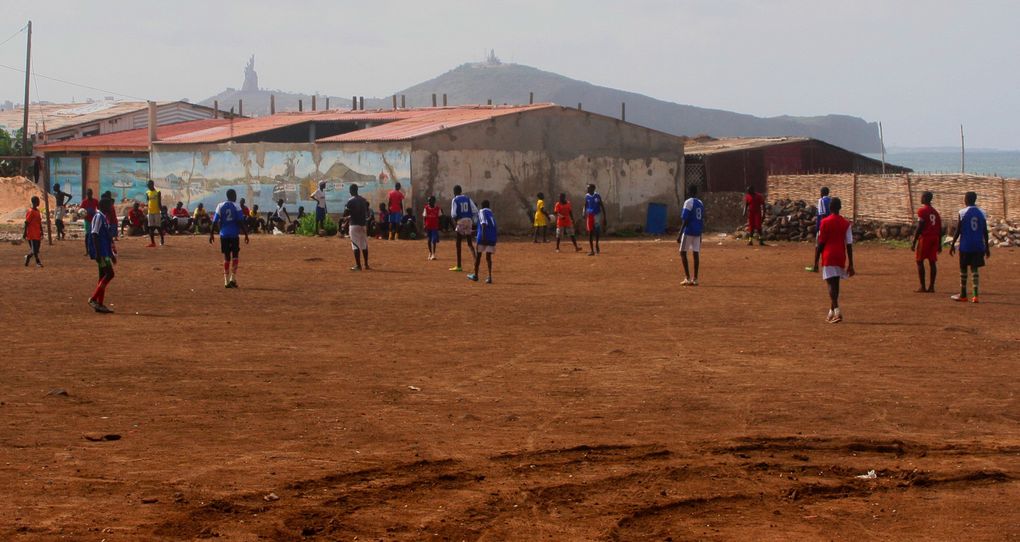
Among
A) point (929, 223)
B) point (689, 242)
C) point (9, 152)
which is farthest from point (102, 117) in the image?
point (929, 223)

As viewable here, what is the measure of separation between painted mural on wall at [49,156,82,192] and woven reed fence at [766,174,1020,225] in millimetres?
28780

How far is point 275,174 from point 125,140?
14.4 meters

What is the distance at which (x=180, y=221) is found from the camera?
38.8 m

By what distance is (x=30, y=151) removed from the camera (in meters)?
54.3

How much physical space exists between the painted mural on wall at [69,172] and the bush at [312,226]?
1716cm

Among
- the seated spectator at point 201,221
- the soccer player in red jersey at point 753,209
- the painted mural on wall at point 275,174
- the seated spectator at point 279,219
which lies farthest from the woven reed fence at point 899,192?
the seated spectator at point 201,221

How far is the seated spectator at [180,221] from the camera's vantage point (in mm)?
38656

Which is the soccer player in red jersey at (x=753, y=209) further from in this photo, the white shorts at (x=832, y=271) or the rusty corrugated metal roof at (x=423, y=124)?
the white shorts at (x=832, y=271)

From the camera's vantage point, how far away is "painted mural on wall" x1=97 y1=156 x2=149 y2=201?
48631 millimetres

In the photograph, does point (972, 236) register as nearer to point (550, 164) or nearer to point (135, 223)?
point (550, 164)

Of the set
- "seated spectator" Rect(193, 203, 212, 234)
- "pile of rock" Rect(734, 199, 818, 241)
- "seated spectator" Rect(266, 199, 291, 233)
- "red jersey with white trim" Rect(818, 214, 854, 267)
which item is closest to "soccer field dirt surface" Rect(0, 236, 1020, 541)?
"red jersey with white trim" Rect(818, 214, 854, 267)

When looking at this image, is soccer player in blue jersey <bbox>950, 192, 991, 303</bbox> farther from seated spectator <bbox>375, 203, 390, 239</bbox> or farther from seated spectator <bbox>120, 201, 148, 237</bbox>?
seated spectator <bbox>120, 201, 148, 237</bbox>

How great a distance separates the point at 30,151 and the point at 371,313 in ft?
141

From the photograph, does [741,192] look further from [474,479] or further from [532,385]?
[474,479]
